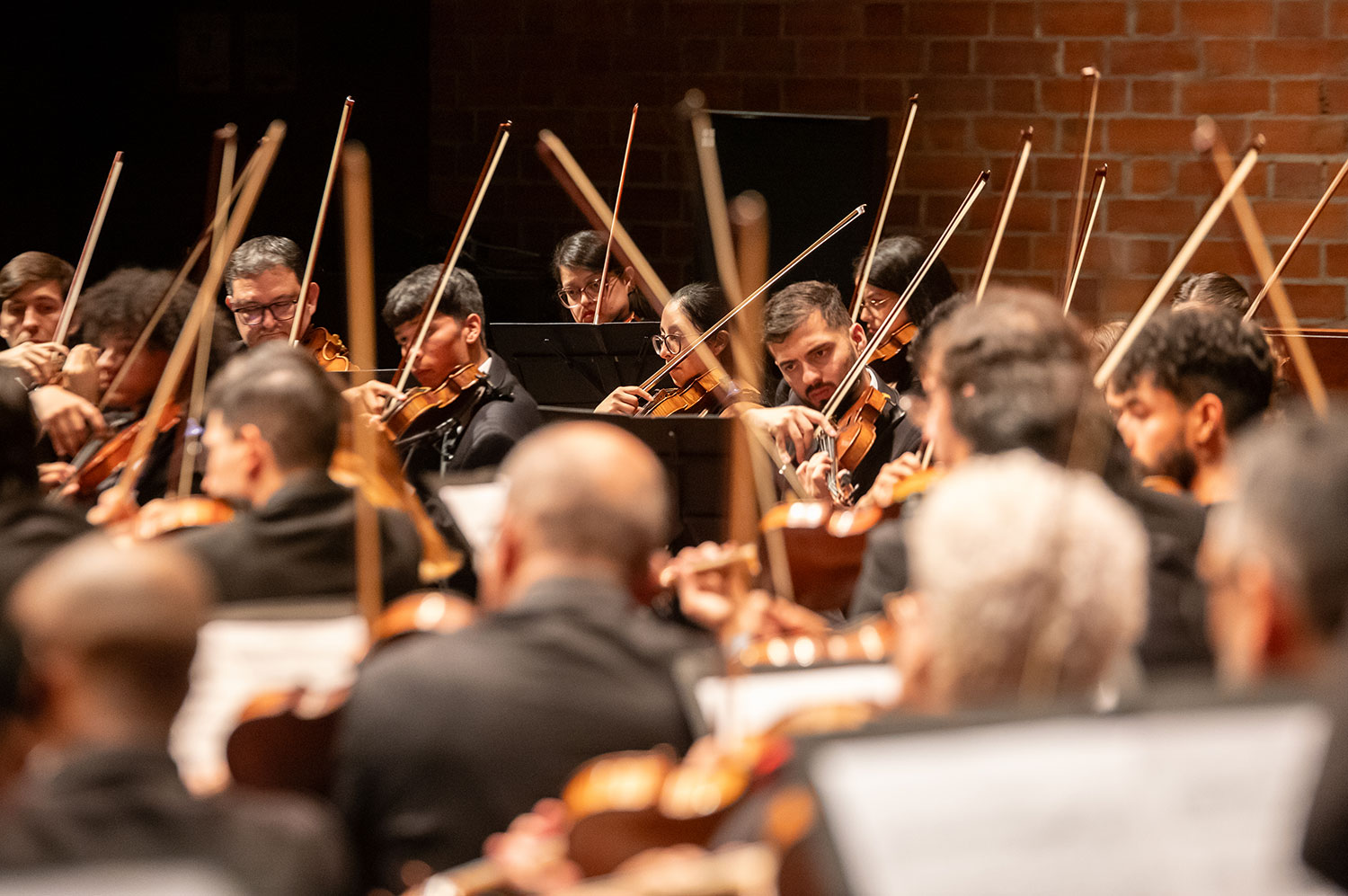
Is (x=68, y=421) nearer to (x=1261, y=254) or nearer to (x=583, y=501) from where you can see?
(x=583, y=501)

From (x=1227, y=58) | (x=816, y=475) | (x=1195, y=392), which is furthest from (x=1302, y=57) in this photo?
(x=1195, y=392)

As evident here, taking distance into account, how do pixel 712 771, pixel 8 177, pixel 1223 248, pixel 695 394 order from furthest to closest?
1. pixel 8 177
2. pixel 1223 248
3. pixel 695 394
4. pixel 712 771

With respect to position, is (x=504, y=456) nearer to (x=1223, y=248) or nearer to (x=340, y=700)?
(x=340, y=700)

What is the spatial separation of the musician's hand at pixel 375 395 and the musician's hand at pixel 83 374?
0.62m

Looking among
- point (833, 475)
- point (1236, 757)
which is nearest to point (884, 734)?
point (1236, 757)

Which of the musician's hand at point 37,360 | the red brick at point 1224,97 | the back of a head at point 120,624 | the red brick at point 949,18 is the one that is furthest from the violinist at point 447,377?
the red brick at point 1224,97

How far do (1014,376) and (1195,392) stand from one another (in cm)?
41

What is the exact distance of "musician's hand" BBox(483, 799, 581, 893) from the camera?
1411 mm

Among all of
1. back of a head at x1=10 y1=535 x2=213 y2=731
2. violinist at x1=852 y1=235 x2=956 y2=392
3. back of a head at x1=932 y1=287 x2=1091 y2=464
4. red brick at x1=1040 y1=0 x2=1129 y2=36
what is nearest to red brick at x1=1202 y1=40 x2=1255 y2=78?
red brick at x1=1040 y1=0 x2=1129 y2=36

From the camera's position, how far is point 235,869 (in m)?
1.24

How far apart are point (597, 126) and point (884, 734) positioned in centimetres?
539

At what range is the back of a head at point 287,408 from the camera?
2410mm

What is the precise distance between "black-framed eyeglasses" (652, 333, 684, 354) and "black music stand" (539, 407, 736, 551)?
3.81 ft

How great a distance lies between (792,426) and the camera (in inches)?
148
